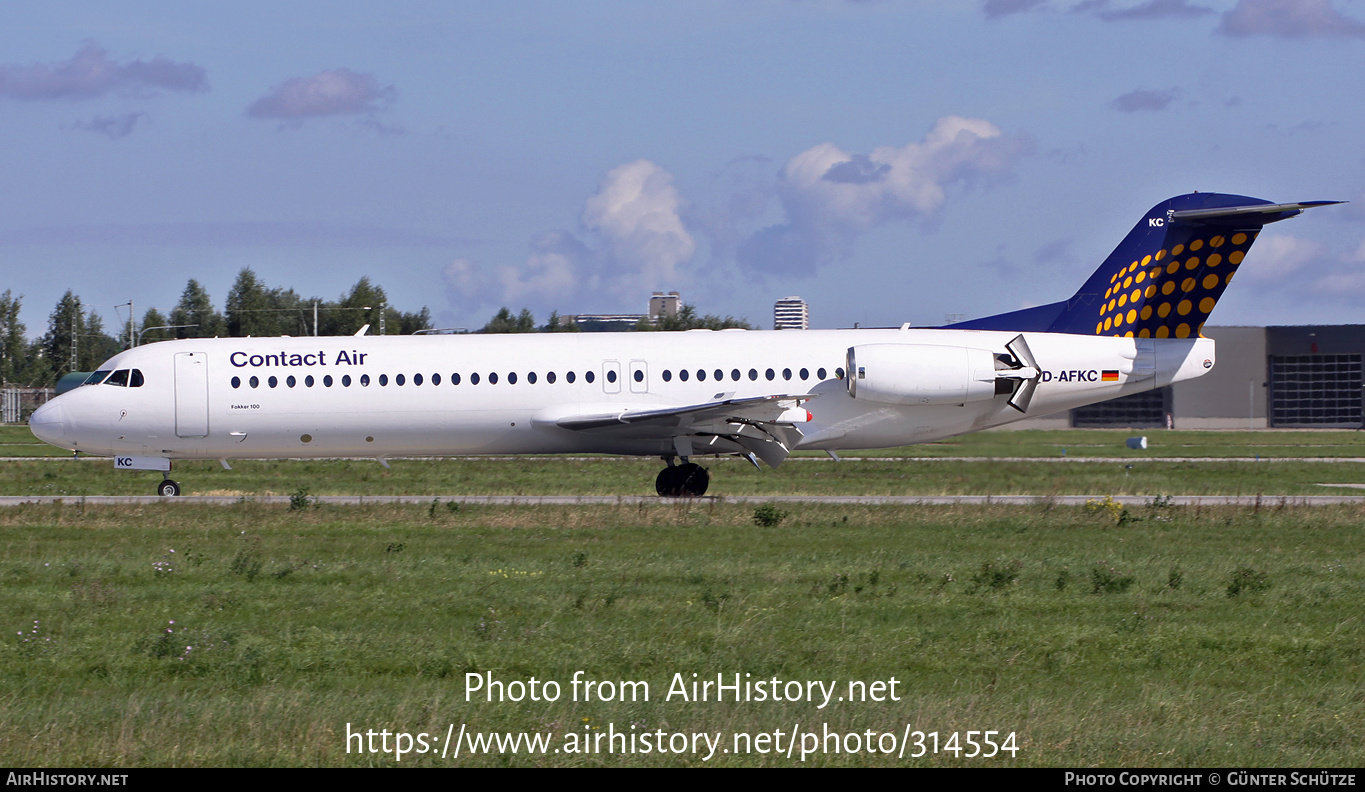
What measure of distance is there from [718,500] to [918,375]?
4.89 m

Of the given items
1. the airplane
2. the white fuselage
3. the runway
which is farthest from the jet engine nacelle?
the runway

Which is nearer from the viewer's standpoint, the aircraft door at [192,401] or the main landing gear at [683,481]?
the aircraft door at [192,401]

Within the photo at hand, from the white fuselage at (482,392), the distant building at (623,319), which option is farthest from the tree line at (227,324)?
the white fuselage at (482,392)

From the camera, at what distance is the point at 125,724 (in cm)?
838

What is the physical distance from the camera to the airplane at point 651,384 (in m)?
26.1

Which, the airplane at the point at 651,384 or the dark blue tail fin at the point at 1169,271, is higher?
the dark blue tail fin at the point at 1169,271

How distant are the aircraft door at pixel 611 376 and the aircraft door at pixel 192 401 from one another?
834cm

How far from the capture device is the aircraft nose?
26156 millimetres

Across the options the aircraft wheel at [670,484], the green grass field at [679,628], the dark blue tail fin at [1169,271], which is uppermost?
the dark blue tail fin at [1169,271]

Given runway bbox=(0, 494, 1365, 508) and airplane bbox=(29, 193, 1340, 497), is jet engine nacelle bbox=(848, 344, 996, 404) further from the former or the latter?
runway bbox=(0, 494, 1365, 508)

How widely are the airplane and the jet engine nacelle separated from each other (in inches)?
1.2

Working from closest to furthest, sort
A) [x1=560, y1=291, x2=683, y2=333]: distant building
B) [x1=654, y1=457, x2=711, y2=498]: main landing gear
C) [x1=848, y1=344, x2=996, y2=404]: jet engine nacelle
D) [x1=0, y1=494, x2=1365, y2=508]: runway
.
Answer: [x1=0, y1=494, x2=1365, y2=508]: runway, [x1=848, y1=344, x2=996, y2=404]: jet engine nacelle, [x1=654, y1=457, x2=711, y2=498]: main landing gear, [x1=560, y1=291, x2=683, y2=333]: distant building

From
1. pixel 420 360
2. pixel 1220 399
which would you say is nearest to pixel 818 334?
pixel 420 360

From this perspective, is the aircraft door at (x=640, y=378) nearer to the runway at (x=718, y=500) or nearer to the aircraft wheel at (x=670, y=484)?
the aircraft wheel at (x=670, y=484)
